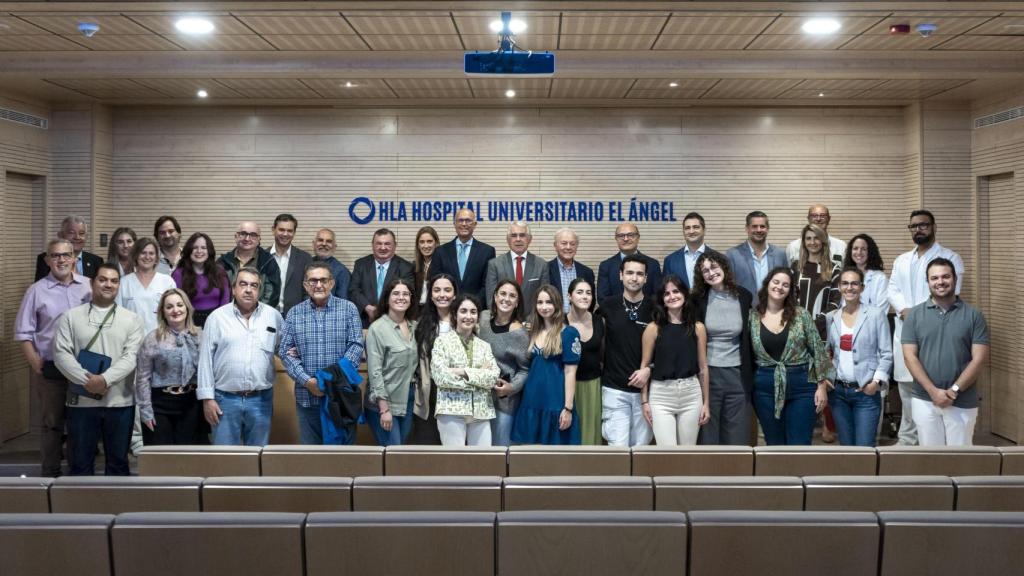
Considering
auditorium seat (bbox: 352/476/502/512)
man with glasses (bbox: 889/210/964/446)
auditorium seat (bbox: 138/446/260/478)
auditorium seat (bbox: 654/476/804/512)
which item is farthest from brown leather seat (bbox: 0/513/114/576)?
man with glasses (bbox: 889/210/964/446)

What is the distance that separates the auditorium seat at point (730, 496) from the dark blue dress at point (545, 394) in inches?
89.4

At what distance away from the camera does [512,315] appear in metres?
5.91

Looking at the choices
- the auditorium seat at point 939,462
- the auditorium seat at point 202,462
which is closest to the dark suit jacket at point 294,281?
the auditorium seat at point 202,462

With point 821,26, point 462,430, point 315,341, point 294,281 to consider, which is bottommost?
point 462,430

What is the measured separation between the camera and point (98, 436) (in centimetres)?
611

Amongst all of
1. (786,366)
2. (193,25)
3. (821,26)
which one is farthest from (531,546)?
(193,25)

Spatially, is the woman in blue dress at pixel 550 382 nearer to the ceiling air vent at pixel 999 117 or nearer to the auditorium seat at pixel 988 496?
the auditorium seat at pixel 988 496

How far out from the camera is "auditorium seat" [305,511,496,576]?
9.18ft

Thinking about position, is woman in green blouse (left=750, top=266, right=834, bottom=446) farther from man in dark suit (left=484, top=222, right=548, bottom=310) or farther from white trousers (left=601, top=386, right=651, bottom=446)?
man in dark suit (left=484, top=222, right=548, bottom=310)

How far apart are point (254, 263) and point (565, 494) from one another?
204 inches

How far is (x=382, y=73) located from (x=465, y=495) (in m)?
5.39

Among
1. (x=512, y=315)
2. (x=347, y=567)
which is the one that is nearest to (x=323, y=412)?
(x=512, y=315)

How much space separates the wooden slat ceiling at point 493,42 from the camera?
6.13m

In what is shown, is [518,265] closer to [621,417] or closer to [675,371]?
[621,417]
